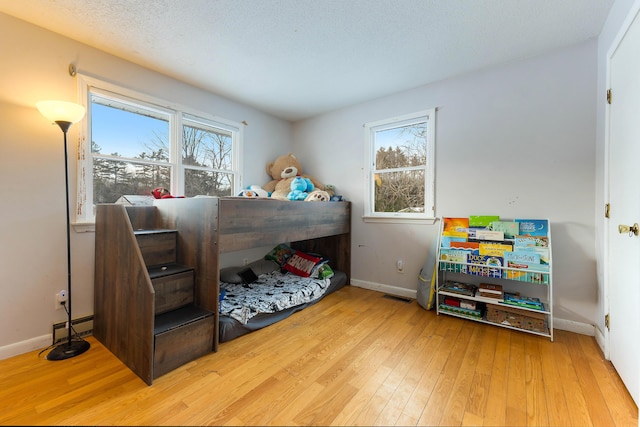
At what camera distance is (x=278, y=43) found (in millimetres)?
2014

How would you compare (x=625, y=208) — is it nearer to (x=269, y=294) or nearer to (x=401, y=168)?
(x=401, y=168)

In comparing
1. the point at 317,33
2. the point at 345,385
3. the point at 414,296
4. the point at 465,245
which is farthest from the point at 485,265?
the point at 317,33

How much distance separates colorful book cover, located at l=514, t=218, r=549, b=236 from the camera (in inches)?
83.0

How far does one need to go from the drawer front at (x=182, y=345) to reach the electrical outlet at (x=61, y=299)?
3.56 ft

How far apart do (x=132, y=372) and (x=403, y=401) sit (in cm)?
159

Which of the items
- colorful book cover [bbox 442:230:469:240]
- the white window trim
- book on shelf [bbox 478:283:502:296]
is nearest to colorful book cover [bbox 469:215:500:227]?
colorful book cover [bbox 442:230:469:240]

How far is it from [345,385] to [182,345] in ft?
3.36

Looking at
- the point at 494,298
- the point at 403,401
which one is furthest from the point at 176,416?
the point at 494,298

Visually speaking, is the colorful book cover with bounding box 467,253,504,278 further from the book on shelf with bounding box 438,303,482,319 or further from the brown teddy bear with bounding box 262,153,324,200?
the brown teddy bear with bounding box 262,153,324,200

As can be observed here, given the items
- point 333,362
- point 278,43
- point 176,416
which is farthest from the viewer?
point 278,43

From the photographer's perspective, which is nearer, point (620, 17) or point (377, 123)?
point (620, 17)

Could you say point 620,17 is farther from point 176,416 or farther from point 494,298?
point 176,416

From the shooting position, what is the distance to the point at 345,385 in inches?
57.5

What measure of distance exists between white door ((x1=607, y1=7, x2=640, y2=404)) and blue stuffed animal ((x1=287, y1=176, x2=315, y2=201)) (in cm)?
238
